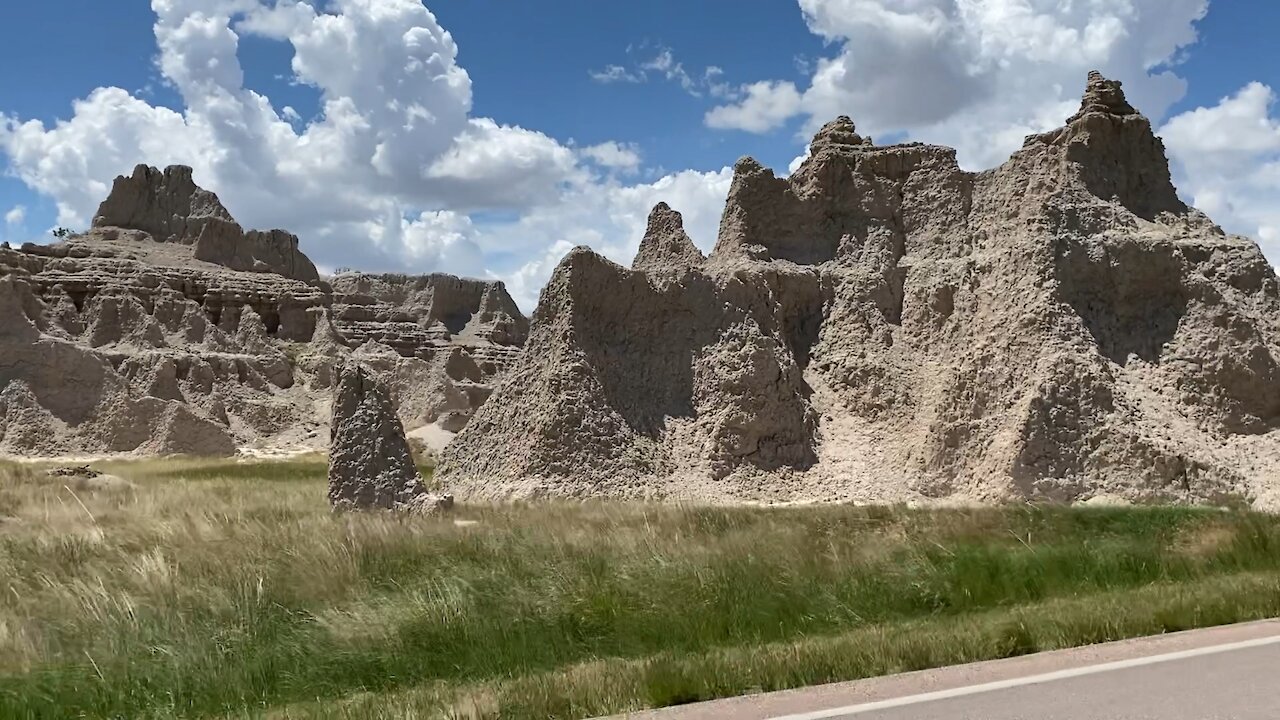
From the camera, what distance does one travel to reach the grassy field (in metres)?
6.50

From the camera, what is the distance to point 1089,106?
26.6 metres

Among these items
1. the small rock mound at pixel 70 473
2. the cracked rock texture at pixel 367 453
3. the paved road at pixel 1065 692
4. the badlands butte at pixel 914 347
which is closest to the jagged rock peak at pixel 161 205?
the small rock mound at pixel 70 473

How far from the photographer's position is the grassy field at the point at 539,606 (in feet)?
21.3

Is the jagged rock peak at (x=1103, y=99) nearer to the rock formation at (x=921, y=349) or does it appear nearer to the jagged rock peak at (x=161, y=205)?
the rock formation at (x=921, y=349)

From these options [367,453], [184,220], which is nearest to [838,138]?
[367,453]

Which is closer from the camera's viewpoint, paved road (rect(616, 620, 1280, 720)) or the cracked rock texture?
paved road (rect(616, 620, 1280, 720))

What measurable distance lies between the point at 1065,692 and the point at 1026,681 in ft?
1.00

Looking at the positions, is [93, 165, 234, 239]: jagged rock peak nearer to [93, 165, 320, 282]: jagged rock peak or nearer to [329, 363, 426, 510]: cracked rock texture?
[93, 165, 320, 282]: jagged rock peak

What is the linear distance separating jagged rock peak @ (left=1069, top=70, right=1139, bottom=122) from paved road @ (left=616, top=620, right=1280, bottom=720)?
2319cm

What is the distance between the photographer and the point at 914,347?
90.3 ft

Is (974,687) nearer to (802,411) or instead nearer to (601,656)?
(601,656)

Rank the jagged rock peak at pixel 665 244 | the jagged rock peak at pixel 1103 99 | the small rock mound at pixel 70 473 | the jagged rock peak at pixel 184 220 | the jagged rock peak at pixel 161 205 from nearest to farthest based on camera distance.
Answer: the small rock mound at pixel 70 473
the jagged rock peak at pixel 1103 99
the jagged rock peak at pixel 665 244
the jagged rock peak at pixel 184 220
the jagged rock peak at pixel 161 205

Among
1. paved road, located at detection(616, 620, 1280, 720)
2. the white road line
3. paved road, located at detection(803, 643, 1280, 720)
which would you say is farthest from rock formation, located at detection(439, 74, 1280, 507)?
paved road, located at detection(803, 643, 1280, 720)

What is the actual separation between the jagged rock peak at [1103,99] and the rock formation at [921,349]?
0.09m
